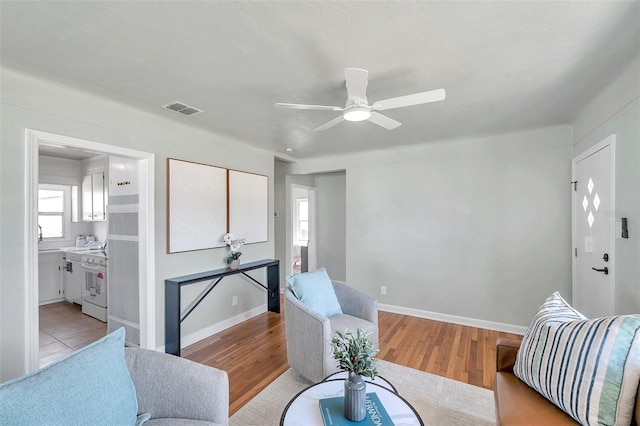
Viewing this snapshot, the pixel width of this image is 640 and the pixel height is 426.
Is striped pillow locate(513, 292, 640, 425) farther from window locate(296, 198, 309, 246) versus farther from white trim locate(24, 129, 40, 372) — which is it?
window locate(296, 198, 309, 246)

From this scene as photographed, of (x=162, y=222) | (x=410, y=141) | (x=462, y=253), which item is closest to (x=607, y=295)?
(x=462, y=253)

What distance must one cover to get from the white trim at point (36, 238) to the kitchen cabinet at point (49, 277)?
10.2 ft

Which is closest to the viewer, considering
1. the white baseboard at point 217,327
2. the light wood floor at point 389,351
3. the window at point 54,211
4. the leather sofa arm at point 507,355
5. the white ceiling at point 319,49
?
the white ceiling at point 319,49

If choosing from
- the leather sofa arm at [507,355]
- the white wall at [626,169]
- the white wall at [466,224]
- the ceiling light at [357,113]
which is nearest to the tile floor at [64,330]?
the white wall at [466,224]

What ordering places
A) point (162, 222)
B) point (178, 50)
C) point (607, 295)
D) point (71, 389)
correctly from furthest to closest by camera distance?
1. point (162, 222)
2. point (607, 295)
3. point (178, 50)
4. point (71, 389)

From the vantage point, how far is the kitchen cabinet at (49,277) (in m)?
4.50

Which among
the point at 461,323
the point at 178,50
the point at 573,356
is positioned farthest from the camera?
the point at 461,323

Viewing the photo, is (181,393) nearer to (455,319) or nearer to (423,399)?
(423,399)

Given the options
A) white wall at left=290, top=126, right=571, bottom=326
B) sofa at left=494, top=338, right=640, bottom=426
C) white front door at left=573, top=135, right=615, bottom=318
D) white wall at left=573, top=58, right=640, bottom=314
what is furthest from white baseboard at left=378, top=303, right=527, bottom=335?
sofa at left=494, top=338, right=640, bottom=426

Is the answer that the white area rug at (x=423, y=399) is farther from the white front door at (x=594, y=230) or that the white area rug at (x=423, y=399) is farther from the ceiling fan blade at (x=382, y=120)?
the ceiling fan blade at (x=382, y=120)

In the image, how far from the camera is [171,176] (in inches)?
119

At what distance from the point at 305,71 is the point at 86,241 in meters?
5.19

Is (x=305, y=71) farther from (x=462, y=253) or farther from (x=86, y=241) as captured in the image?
(x=86, y=241)

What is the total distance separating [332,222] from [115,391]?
470 cm
